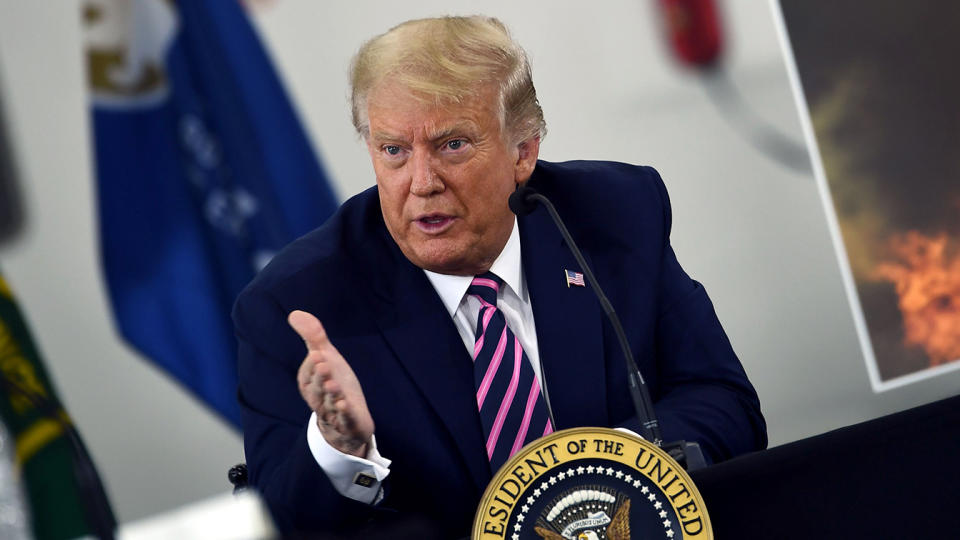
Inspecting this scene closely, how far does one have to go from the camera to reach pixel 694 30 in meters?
3.37

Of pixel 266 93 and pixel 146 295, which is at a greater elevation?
pixel 266 93

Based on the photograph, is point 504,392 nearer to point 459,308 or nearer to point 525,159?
point 459,308

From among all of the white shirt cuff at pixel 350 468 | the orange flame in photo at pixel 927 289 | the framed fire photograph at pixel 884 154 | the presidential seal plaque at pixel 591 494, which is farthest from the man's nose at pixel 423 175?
the orange flame in photo at pixel 927 289

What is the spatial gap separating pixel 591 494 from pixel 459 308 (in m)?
0.66

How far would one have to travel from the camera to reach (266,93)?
3.08 meters

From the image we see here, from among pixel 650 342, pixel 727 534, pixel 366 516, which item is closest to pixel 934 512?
pixel 727 534

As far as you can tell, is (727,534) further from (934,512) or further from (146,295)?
(146,295)

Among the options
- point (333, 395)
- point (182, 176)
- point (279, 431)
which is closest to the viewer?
point (333, 395)

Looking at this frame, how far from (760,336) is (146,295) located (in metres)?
1.90

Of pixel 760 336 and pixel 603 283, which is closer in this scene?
pixel 603 283

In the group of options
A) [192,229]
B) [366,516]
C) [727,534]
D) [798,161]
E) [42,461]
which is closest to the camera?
[727,534]

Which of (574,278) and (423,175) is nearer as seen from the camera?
(423,175)

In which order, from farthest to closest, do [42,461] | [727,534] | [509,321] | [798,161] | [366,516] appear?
[798,161] → [42,461] → [509,321] → [366,516] → [727,534]

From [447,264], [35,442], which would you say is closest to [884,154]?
[447,264]
